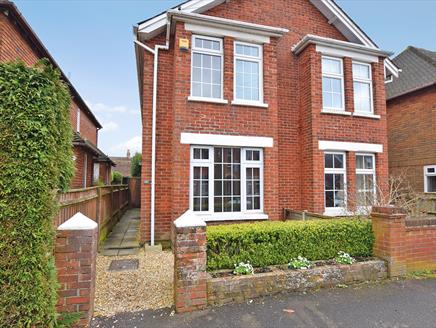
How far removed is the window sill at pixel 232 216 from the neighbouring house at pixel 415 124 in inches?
291

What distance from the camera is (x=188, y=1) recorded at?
7965 millimetres

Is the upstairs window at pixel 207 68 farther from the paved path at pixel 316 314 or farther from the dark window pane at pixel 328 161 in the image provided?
the paved path at pixel 316 314

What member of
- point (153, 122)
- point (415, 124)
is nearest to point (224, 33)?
point (153, 122)

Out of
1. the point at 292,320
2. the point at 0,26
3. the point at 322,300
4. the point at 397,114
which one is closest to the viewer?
the point at 292,320

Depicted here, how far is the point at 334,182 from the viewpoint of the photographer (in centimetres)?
882

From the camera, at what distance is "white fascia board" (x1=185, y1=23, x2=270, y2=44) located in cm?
753

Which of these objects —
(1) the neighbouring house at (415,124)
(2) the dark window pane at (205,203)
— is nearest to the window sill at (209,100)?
(2) the dark window pane at (205,203)

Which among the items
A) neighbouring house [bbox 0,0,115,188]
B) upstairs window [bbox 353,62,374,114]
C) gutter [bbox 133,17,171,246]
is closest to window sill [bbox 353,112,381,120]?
upstairs window [bbox 353,62,374,114]

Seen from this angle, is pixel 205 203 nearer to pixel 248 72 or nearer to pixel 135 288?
pixel 135 288

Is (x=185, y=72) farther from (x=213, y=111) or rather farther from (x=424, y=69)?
(x=424, y=69)

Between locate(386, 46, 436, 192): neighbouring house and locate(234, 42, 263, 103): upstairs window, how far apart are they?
7.68 m

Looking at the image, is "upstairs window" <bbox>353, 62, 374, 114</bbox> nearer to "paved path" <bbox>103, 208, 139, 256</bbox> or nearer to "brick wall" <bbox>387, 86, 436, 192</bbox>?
"brick wall" <bbox>387, 86, 436, 192</bbox>

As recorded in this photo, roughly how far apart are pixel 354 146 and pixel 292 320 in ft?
23.1

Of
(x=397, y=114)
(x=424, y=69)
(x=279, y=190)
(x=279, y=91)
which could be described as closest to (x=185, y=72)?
(x=279, y=91)
